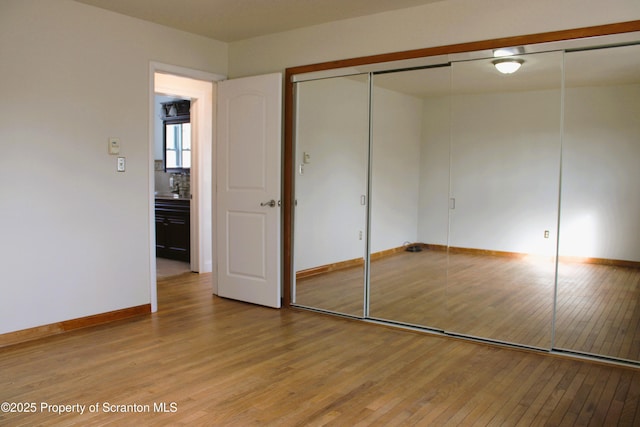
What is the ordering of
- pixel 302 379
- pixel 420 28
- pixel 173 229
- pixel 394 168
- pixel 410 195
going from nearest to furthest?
pixel 302 379, pixel 420 28, pixel 394 168, pixel 410 195, pixel 173 229

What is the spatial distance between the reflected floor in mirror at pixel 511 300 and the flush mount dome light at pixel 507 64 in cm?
139

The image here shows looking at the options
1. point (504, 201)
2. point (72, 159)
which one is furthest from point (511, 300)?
point (72, 159)

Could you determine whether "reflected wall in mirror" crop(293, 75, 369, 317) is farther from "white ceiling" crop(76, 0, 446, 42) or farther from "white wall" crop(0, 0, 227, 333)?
"white wall" crop(0, 0, 227, 333)

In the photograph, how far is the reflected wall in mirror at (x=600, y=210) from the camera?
3.36 metres

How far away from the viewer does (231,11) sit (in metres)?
4.06

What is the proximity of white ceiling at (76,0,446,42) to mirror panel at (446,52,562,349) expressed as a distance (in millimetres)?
876

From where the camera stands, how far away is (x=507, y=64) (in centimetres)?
363

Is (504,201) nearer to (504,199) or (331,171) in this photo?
(504,199)

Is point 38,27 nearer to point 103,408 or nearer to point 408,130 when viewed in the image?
point 103,408

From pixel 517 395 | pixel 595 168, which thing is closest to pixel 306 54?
pixel 595 168

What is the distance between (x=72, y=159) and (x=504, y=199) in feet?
11.0

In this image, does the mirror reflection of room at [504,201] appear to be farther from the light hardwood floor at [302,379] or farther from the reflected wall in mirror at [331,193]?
the light hardwood floor at [302,379]

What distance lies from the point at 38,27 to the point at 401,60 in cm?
270

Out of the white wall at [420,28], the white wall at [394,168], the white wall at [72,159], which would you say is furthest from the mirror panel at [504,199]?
the white wall at [72,159]
